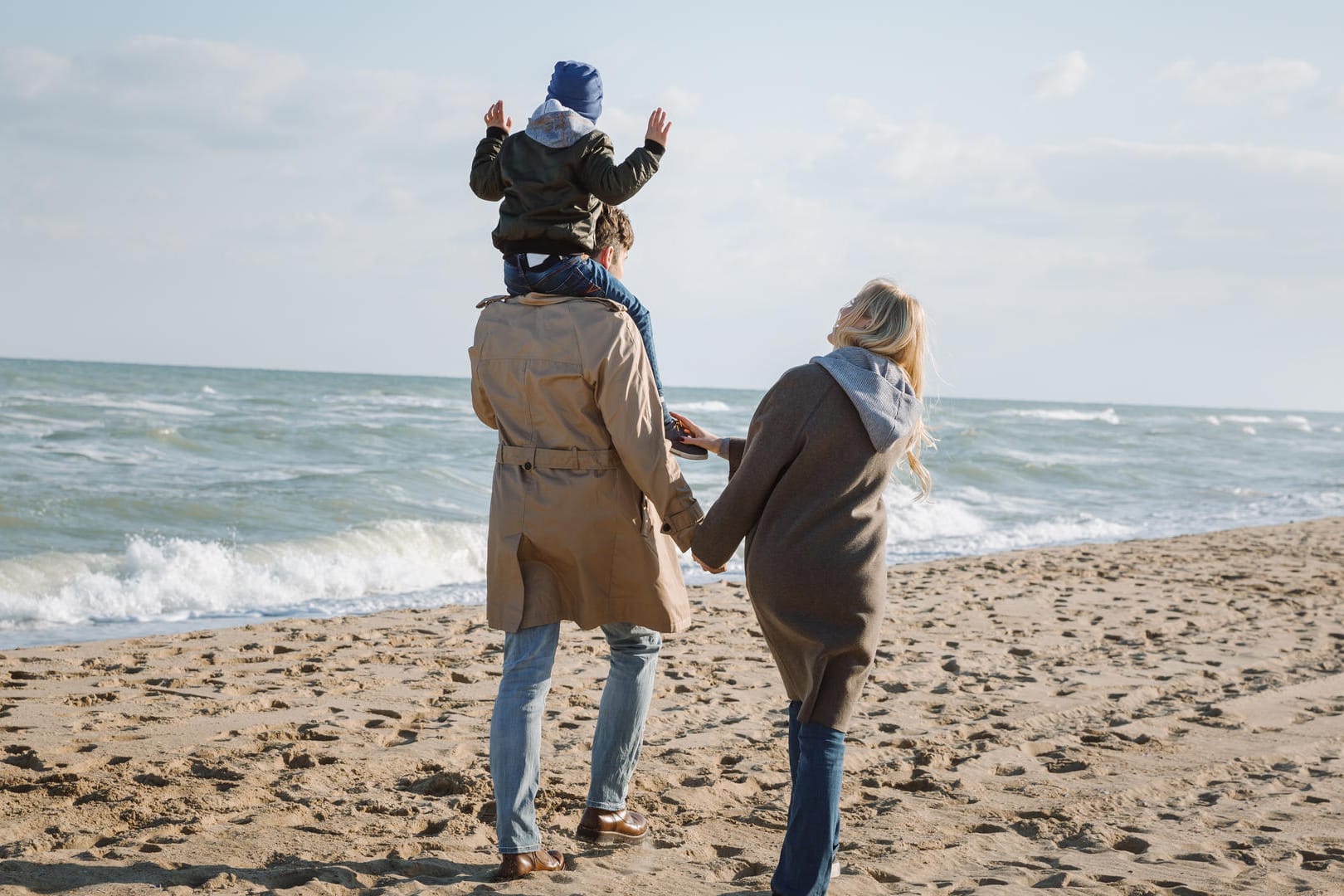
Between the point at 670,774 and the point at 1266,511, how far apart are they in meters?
15.8

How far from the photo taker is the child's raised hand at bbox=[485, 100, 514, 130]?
3133 mm

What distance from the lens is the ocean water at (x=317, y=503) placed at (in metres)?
8.47

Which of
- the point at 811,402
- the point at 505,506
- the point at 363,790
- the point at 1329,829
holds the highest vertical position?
the point at 811,402

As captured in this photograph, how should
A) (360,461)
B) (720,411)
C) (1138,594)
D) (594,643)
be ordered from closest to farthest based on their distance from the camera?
(594,643), (1138,594), (360,461), (720,411)

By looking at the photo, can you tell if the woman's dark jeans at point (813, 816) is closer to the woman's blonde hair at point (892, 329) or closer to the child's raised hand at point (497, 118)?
the woman's blonde hair at point (892, 329)

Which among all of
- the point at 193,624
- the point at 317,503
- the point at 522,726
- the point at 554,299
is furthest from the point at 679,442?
the point at 317,503

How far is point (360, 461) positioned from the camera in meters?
16.8

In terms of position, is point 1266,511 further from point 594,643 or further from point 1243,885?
point 1243,885

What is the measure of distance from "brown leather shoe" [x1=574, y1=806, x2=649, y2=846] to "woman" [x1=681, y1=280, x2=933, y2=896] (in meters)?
0.69

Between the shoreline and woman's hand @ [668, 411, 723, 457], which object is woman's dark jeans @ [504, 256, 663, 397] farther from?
the shoreline

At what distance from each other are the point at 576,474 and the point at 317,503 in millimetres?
9805

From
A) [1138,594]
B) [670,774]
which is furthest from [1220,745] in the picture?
[1138,594]

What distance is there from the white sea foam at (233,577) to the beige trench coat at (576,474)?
18.7ft

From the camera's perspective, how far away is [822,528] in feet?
8.68
